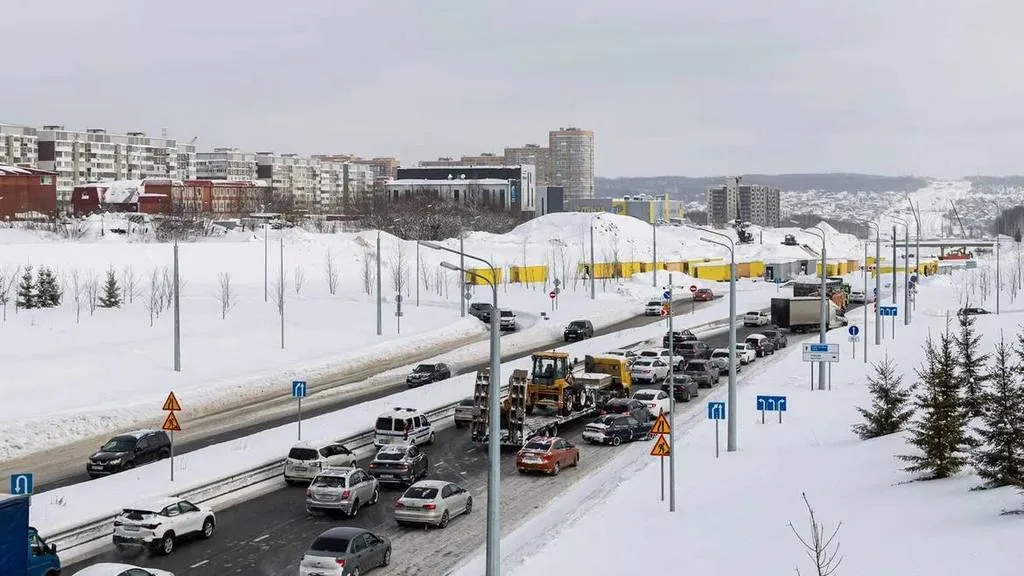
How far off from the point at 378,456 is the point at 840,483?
1127 cm

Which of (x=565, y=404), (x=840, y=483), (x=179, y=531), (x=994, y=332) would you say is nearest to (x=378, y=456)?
(x=179, y=531)

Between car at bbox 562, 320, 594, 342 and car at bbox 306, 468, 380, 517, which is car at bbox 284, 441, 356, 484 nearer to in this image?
car at bbox 306, 468, 380, 517

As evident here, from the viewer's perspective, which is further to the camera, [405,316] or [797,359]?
[405,316]

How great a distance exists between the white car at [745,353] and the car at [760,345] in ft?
3.52

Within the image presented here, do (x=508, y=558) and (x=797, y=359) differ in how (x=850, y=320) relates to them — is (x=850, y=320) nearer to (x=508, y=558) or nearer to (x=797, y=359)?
(x=797, y=359)

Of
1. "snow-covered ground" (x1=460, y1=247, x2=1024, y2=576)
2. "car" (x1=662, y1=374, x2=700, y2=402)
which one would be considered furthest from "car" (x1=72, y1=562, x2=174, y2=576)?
"car" (x1=662, y1=374, x2=700, y2=402)

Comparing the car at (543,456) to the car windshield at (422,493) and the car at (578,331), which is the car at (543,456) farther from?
the car at (578,331)

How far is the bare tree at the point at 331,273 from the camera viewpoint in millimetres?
81125

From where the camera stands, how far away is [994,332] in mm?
61906

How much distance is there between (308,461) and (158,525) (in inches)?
259

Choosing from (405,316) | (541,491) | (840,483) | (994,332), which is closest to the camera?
(840,483)

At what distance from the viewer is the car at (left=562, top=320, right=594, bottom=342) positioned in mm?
63844

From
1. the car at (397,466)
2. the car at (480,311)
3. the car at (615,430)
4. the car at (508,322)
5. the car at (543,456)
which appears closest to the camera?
the car at (397,466)

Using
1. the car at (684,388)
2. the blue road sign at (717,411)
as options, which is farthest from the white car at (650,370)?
the blue road sign at (717,411)
